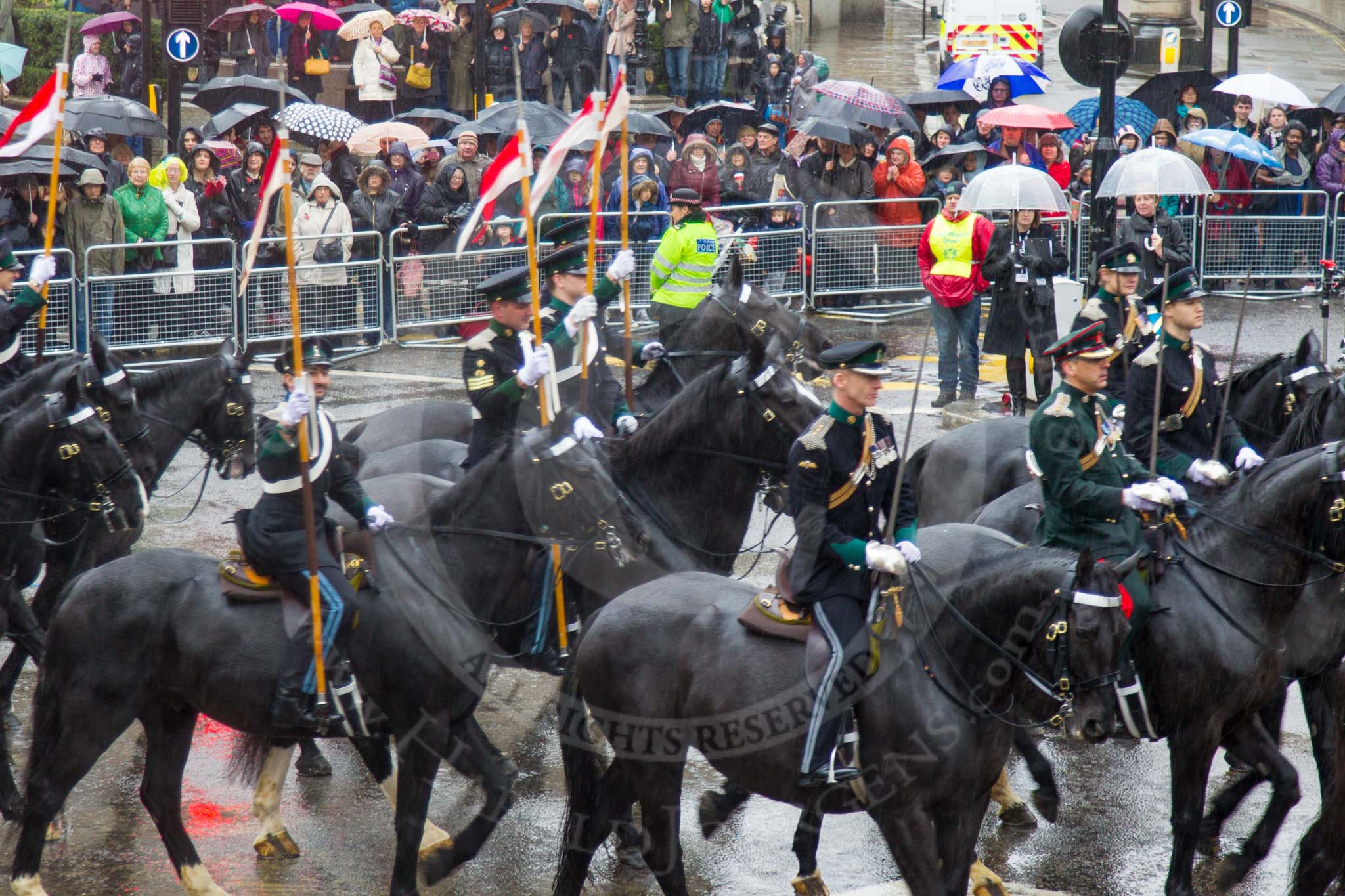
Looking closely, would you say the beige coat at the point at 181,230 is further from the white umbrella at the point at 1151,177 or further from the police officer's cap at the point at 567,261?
the police officer's cap at the point at 567,261

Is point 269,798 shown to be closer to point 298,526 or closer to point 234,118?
point 298,526

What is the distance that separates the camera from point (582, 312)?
880 cm

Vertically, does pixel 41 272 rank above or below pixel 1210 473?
above

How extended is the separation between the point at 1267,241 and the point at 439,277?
374 inches

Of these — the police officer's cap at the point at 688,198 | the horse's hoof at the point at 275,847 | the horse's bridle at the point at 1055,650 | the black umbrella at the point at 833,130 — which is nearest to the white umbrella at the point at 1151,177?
the police officer's cap at the point at 688,198

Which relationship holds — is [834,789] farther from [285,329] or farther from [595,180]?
[285,329]

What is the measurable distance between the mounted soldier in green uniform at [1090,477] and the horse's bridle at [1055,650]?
85 centimetres

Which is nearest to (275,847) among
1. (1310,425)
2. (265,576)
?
(265,576)

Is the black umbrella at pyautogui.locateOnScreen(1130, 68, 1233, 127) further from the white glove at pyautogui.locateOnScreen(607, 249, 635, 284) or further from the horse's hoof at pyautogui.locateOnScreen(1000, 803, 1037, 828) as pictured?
the horse's hoof at pyautogui.locateOnScreen(1000, 803, 1037, 828)

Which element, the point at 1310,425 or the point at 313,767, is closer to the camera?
the point at 313,767

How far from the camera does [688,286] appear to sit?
47.8 feet

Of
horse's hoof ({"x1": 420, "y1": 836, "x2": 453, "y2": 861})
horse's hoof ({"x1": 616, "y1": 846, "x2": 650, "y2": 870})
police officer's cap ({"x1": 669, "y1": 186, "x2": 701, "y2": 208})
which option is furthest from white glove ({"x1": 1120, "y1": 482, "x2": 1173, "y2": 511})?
police officer's cap ({"x1": 669, "y1": 186, "x2": 701, "y2": 208})

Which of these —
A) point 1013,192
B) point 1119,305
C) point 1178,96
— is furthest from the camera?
point 1178,96

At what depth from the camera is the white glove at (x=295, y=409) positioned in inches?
281
